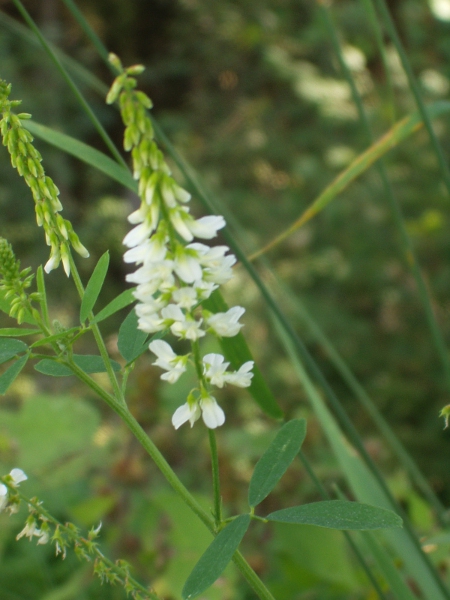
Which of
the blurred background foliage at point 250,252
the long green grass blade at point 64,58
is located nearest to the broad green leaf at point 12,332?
the long green grass blade at point 64,58

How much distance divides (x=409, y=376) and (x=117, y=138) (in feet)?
9.68

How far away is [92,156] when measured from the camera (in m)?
0.92

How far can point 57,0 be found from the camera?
427 centimetres

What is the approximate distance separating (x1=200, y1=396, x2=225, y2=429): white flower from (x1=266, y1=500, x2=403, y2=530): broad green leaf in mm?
136

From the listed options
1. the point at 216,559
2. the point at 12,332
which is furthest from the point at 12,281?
the point at 216,559

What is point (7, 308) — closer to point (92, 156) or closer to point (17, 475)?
point (17, 475)

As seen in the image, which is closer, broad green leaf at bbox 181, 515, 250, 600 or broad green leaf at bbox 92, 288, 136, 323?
broad green leaf at bbox 181, 515, 250, 600

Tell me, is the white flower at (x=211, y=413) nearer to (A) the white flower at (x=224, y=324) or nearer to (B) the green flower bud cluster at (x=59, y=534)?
(A) the white flower at (x=224, y=324)

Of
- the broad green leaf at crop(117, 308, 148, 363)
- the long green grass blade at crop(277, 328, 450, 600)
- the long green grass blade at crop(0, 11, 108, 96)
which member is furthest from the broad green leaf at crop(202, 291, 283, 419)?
the long green grass blade at crop(0, 11, 108, 96)

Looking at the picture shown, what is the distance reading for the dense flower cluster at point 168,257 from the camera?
50 centimetres

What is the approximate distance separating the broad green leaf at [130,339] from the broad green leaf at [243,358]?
0.37 ft

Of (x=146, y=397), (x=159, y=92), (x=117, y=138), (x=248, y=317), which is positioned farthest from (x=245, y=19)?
(x=146, y=397)

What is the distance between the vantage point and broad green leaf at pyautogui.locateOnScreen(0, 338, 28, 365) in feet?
2.14

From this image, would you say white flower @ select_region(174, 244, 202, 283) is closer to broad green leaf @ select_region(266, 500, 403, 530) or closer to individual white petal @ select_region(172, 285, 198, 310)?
individual white petal @ select_region(172, 285, 198, 310)
